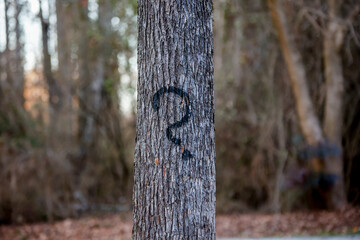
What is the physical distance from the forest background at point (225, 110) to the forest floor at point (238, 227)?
65 centimetres

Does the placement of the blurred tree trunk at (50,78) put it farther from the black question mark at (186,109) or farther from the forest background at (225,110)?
the black question mark at (186,109)

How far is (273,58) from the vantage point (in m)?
11.6

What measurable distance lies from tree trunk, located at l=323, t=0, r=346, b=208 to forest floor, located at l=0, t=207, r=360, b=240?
0.51 meters

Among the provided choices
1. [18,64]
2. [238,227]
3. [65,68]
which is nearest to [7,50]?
[18,64]

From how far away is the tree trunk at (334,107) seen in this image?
1024 cm

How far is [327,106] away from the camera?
411 inches

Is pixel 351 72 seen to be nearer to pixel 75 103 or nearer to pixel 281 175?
pixel 281 175

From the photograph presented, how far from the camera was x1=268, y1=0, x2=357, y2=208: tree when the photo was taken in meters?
10.2

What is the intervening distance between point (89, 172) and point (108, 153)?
89cm

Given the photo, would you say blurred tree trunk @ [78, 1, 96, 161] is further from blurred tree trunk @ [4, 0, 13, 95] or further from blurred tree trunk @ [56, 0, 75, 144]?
blurred tree trunk @ [4, 0, 13, 95]

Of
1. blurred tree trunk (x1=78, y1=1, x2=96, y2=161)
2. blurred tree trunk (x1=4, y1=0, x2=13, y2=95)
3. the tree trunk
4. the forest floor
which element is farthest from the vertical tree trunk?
the tree trunk

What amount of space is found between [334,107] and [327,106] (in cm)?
17

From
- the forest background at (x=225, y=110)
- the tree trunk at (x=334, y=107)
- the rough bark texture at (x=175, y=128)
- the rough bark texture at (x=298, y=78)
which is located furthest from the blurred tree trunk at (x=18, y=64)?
the rough bark texture at (x=175, y=128)

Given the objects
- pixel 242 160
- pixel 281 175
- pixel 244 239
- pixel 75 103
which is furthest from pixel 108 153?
pixel 244 239
